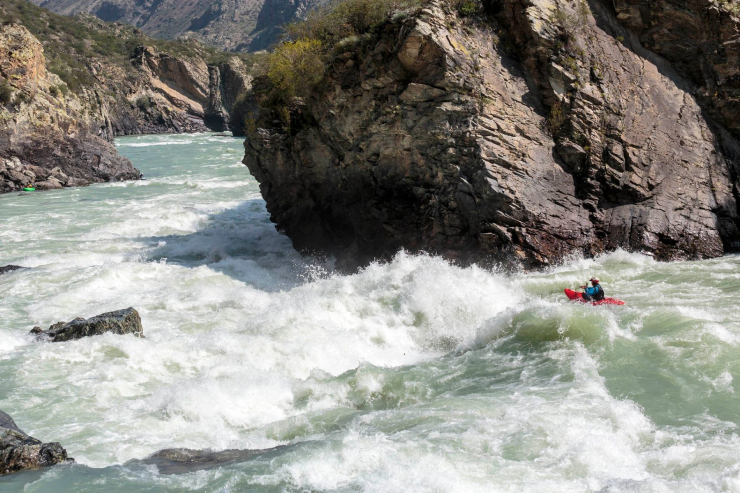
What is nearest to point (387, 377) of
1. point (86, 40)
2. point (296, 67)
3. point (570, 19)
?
point (296, 67)

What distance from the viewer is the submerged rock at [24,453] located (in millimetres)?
5340

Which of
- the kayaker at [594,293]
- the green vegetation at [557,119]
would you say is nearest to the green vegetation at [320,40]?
the green vegetation at [557,119]

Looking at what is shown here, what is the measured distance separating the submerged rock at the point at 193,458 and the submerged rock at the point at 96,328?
379 cm

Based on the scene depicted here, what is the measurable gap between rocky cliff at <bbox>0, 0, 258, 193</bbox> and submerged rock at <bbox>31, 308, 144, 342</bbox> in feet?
69.9

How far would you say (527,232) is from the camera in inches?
452

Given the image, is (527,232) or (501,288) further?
(527,232)

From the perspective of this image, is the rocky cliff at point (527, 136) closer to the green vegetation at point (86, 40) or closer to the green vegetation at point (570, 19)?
the green vegetation at point (570, 19)

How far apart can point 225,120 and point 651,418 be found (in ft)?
255

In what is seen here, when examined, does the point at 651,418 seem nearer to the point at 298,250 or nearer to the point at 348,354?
the point at 348,354

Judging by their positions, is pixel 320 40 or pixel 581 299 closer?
pixel 581 299

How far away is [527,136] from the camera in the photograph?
12.3 meters

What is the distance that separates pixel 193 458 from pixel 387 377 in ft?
9.16

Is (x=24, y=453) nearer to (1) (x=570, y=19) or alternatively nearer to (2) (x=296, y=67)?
(2) (x=296, y=67)

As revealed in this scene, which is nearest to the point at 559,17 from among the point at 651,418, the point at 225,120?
the point at 651,418
